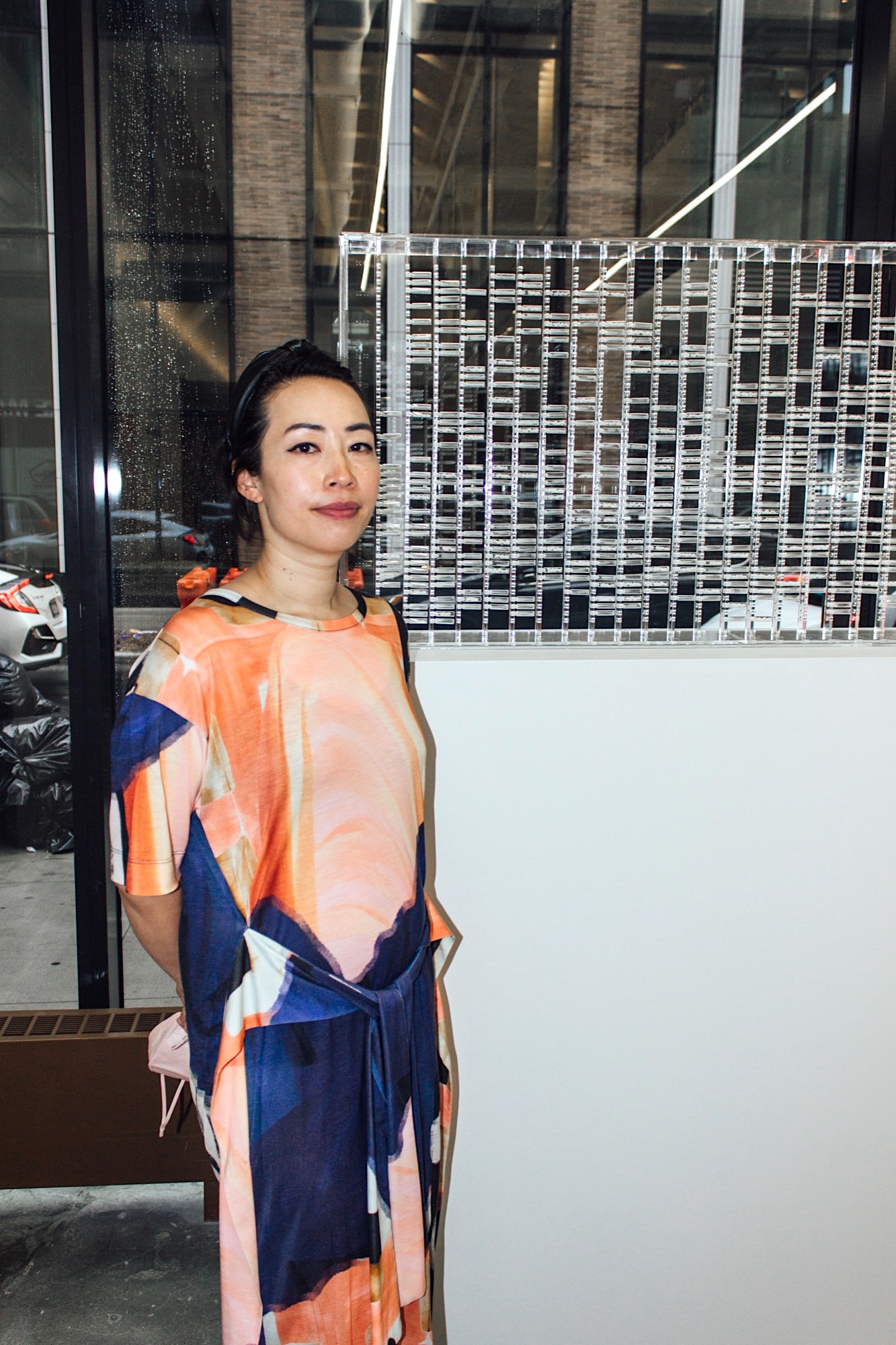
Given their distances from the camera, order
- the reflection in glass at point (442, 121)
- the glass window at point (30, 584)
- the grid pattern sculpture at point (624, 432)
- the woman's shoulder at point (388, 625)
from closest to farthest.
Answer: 1. the woman's shoulder at point (388, 625)
2. the grid pattern sculpture at point (624, 432)
3. the glass window at point (30, 584)
4. the reflection in glass at point (442, 121)

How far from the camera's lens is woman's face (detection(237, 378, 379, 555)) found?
1062 millimetres

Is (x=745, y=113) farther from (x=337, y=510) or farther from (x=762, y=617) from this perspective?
(x=337, y=510)

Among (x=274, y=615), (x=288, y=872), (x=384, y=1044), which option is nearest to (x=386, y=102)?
(x=274, y=615)

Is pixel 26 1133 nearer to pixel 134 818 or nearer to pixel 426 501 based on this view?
pixel 134 818

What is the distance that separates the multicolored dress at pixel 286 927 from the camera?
1.02m

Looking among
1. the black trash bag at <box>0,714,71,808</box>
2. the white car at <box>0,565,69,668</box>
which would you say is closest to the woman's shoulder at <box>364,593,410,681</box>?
the white car at <box>0,565,69,668</box>

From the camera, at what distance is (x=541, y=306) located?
1.50m

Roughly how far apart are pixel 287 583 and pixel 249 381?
249 mm

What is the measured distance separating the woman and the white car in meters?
Result: 1.62

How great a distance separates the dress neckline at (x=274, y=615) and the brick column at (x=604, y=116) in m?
5.42

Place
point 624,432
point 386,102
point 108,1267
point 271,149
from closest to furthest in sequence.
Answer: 1. point 624,432
2. point 108,1267
3. point 271,149
4. point 386,102

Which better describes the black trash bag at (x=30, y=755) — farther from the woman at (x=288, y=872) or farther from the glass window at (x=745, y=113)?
the glass window at (x=745, y=113)

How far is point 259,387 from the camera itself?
1082 mm

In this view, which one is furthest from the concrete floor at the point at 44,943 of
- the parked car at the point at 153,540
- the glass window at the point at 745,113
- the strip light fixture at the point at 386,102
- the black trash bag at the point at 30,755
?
the glass window at the point at 745,113
